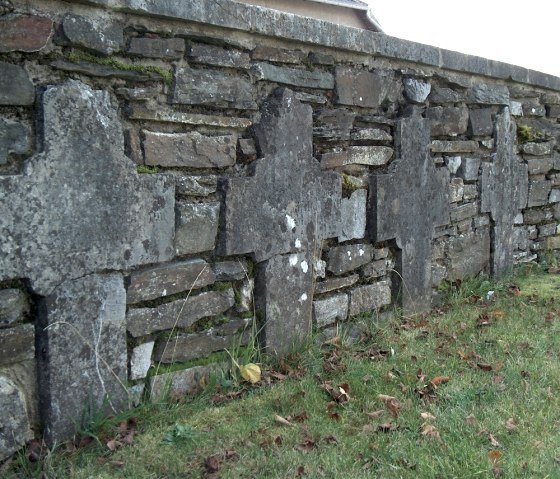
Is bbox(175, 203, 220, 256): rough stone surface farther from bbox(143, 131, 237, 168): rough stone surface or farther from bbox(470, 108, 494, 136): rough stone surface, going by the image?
bbox(470, 108, 494, 136): rough stone surface

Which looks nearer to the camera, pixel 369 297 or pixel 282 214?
pixel 282 214

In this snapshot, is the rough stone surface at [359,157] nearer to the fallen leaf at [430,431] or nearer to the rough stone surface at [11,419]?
the fallen leaf at [430,431]

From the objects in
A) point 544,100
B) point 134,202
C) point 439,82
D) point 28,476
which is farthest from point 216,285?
point 544,100

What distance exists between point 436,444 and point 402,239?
6.89 feet

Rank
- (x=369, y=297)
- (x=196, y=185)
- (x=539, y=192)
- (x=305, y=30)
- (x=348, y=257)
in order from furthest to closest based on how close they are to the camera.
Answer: (x=539, y=192), (x=369, y=297), (x=348, y=257), (x=305, y=30), (x=196, y=185)

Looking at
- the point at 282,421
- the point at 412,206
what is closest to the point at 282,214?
the point at 282,421

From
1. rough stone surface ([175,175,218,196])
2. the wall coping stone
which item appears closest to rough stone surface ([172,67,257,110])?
the wall coping stone

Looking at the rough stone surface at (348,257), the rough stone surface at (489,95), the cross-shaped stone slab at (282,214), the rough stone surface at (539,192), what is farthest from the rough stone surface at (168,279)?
the rough stone surface at (539,192)

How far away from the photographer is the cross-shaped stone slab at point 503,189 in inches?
228

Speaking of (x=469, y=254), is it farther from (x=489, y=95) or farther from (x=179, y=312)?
(x=179, y=312)

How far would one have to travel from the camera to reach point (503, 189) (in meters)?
5.99

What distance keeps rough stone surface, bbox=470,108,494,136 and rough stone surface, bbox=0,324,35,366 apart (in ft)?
13.5

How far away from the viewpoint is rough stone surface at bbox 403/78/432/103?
4.75 meters

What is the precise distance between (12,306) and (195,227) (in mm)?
995
